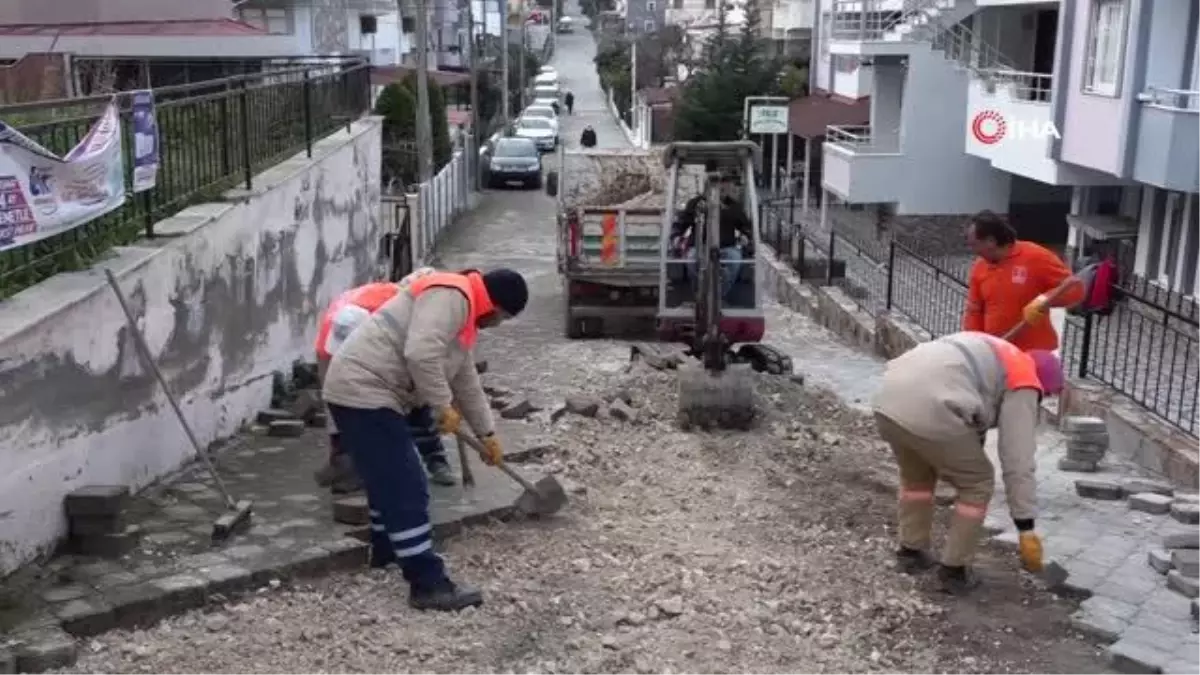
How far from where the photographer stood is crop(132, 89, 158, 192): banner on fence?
7.02 metres

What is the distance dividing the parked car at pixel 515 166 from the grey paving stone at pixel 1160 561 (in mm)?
29390

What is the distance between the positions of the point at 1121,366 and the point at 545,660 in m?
7.05

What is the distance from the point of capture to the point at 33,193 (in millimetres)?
5812

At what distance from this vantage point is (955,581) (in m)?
5.46

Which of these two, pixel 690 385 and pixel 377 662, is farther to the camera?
pixel 690 385

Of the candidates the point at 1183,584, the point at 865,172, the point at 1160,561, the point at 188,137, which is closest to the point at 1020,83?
the point at 865,172

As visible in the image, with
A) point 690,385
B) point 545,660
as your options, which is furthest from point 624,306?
point 545,660

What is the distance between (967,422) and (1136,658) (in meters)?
1.10

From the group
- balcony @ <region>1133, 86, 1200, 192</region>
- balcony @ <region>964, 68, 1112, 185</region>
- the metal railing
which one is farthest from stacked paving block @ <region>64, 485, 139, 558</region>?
the metal railing

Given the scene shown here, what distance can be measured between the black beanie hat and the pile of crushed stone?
1.27 meters

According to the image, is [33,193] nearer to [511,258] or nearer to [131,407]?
[131,407]

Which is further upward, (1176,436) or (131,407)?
(131,407)

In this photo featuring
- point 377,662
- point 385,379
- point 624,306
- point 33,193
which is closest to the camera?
point 377,662

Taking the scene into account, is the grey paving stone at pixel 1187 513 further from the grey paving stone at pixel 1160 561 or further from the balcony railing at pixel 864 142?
the balcony railing at pixel 864 142
